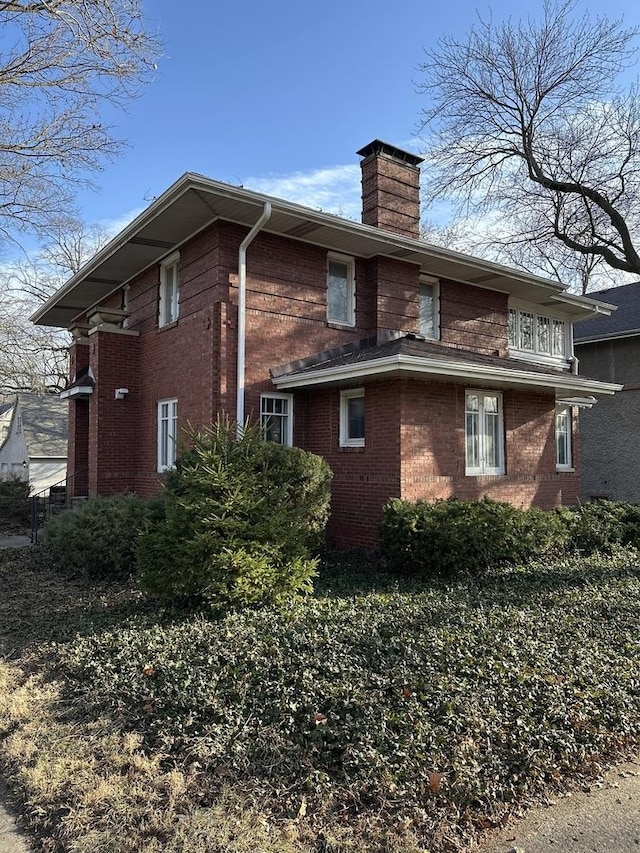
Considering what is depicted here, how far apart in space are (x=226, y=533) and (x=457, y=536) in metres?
3.41

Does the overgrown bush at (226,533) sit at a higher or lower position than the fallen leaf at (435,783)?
higher

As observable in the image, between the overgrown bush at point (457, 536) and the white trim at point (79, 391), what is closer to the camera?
the overgrown bush at point (457, 536)

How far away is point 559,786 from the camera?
360cm

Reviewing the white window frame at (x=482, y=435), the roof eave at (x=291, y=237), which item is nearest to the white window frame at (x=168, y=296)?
the roof eave at (x=291, y=237)

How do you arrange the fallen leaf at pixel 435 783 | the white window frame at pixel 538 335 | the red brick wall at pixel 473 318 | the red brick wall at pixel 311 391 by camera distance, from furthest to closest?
the white window frame at pixel 538 335 < the red brick wall at pixel 473 318 < the red brick wall at pixel 311 391 < the fallen leaf at pixel 435 783

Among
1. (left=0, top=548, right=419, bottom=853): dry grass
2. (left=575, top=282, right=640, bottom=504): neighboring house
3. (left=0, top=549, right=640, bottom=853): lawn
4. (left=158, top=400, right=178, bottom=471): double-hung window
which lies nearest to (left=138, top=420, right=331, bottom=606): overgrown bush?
(left=0, top=549, right=640, bottom=853): lawn

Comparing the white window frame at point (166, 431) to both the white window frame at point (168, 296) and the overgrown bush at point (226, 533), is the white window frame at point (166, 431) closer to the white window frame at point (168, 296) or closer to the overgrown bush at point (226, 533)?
the white window frame at point (168, 296)

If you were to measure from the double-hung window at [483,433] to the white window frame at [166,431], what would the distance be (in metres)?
5.60

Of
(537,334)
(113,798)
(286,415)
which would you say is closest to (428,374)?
(286,415)

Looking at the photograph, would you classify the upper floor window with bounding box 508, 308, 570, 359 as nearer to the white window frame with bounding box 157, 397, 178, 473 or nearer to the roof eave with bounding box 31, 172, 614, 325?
the roof eave with bounding box 31, 172, 614, 325

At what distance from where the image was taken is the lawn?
3160 millimetres

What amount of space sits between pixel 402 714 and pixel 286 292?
841 cm

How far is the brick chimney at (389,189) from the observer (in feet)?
42.1

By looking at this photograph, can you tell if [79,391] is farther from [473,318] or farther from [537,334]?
[537,334]
